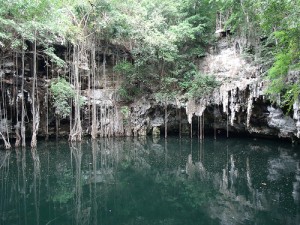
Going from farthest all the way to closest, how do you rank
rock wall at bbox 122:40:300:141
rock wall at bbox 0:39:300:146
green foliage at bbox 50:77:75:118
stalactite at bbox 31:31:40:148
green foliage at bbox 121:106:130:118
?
green foliage at bbox 121:106:130:118, green foliage at bbox 50:77:75:118, rock wall at bbox 0:39:300:146, rock wall at bbox 122:40:300:141, stalactite at bbox 31:31:40:148

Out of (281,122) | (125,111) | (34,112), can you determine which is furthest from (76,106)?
(281,122)

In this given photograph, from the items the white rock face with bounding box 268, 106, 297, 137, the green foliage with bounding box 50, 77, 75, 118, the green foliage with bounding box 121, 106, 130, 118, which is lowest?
the white rock face with bounding box 268, 106, 297, 137

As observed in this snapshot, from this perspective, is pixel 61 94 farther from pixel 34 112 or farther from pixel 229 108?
pixel 229 108

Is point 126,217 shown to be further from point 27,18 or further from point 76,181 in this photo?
point 27,18

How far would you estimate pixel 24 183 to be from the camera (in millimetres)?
6922

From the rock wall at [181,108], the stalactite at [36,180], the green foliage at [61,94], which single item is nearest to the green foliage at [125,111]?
the rock wall at [181,108]

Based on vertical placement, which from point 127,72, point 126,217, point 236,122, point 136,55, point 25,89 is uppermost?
point 136,55

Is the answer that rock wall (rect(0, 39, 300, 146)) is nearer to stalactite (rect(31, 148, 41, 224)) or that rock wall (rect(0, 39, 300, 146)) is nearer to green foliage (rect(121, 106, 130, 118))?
green foliage (rect(121, 106, 130, 118))

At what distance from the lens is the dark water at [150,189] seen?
189 inches

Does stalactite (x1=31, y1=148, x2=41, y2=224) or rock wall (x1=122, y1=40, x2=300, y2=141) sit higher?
rock wall (x1=122, y1=40, x2=300, y2=141)

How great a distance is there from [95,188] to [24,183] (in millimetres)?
2004

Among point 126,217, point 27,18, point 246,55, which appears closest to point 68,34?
point 27,18

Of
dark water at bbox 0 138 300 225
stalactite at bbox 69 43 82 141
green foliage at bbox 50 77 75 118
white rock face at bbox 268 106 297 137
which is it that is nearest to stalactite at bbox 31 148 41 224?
dark water at bbox 0 138 300 225

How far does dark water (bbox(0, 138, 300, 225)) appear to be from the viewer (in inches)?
189
